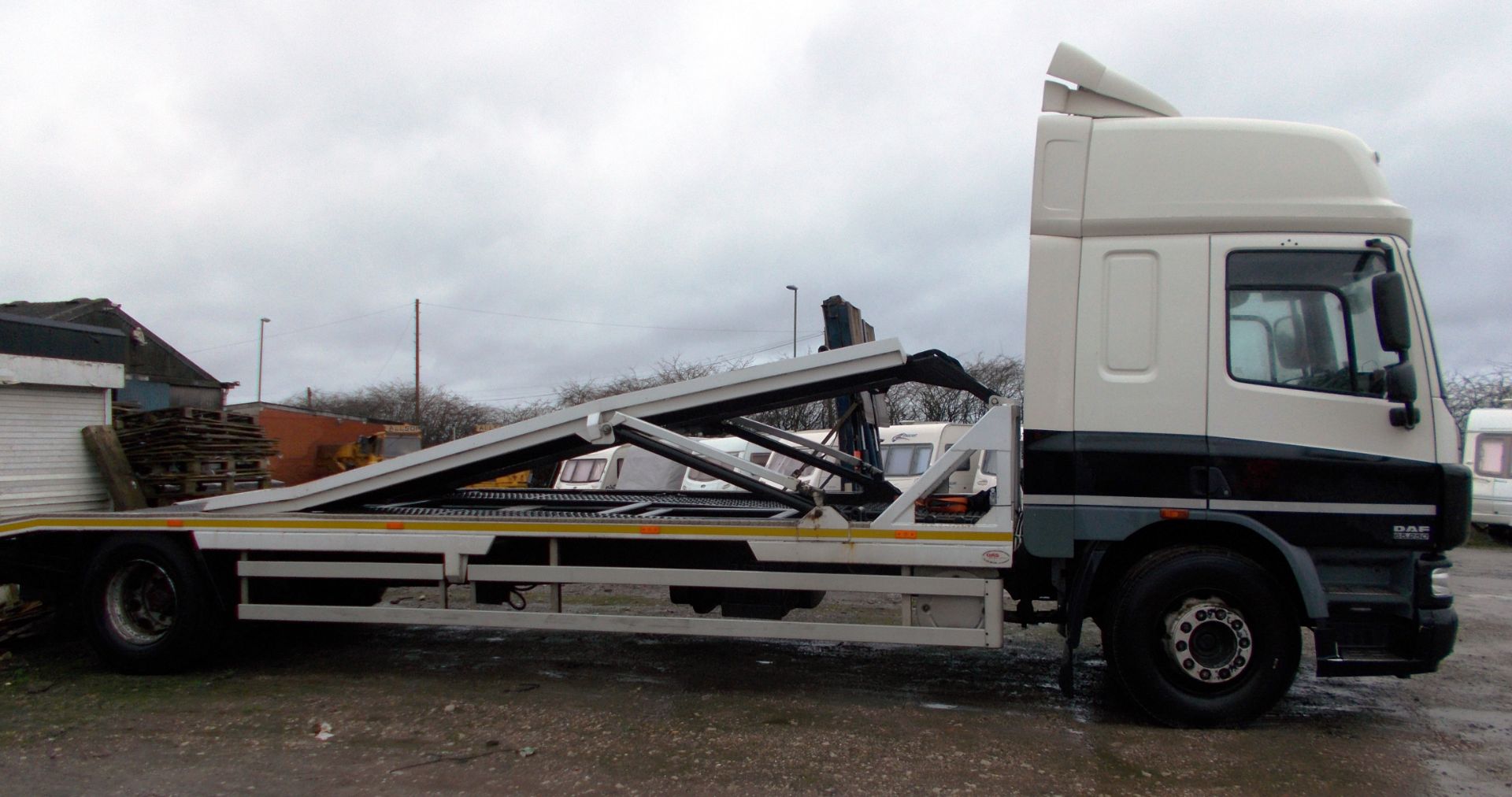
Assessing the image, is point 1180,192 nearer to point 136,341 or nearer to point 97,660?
point 97,660

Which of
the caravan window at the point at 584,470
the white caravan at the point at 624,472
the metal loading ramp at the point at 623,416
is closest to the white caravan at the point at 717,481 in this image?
the white caravan at the point at 624,472

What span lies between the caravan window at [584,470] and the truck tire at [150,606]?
11466 mm

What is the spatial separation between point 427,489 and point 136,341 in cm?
3343

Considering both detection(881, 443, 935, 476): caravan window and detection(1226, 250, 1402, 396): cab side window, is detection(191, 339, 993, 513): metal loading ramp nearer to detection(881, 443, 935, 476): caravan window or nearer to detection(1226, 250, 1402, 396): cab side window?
detection(1226, 250, 1402, 396): cab side window

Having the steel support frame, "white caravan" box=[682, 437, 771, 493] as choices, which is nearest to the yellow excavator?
"white caravan" box=[682, 437, 771, 493]

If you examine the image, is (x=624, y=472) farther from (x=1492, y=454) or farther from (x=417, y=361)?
(x=417, y=361)

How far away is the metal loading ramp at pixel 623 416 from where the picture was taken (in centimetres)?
552

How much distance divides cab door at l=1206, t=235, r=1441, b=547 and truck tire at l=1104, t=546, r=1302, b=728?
1.15 feet

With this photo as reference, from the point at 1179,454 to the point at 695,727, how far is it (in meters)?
2.97

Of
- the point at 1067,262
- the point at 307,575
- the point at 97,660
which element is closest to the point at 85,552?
the point at 97,660

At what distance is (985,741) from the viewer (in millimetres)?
4859

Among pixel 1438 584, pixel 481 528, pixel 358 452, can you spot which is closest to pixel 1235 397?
pixel 1438 584

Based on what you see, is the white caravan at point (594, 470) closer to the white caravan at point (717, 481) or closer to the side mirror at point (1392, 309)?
Result: the white caravan at point (717, 481)

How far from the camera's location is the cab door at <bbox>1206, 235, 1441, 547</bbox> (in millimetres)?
4758
